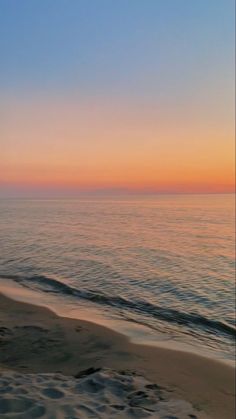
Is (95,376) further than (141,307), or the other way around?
(141,307)

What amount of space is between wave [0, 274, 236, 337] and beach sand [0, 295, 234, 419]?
3042mm

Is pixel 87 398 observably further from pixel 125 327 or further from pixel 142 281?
pixel 142 281

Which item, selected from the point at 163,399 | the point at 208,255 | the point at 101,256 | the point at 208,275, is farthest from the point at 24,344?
the point at 208,255

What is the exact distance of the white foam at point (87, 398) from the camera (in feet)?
18.0

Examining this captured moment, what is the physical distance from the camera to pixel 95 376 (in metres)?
7.28

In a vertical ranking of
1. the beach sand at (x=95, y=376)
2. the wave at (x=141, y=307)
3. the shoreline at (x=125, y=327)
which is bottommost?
the wave at (x=141, y=307)

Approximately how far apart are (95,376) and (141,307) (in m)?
7.91

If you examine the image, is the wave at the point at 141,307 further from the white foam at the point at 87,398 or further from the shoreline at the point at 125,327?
the white foam at the point at 87,398

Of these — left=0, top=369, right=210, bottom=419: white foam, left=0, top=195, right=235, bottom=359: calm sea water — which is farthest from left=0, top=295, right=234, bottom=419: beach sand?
left=0, top=195, right=235, bottom=359: calm sea water

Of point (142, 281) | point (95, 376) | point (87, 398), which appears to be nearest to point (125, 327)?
point (95, 376)

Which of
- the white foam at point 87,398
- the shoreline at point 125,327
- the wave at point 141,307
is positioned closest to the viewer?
the white foam at point 87,398

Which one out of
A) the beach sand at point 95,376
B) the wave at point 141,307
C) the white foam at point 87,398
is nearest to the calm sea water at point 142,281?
the wave at point 141,307

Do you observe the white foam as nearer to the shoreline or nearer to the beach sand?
the beach sand

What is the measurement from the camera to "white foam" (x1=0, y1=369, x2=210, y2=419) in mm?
5484
